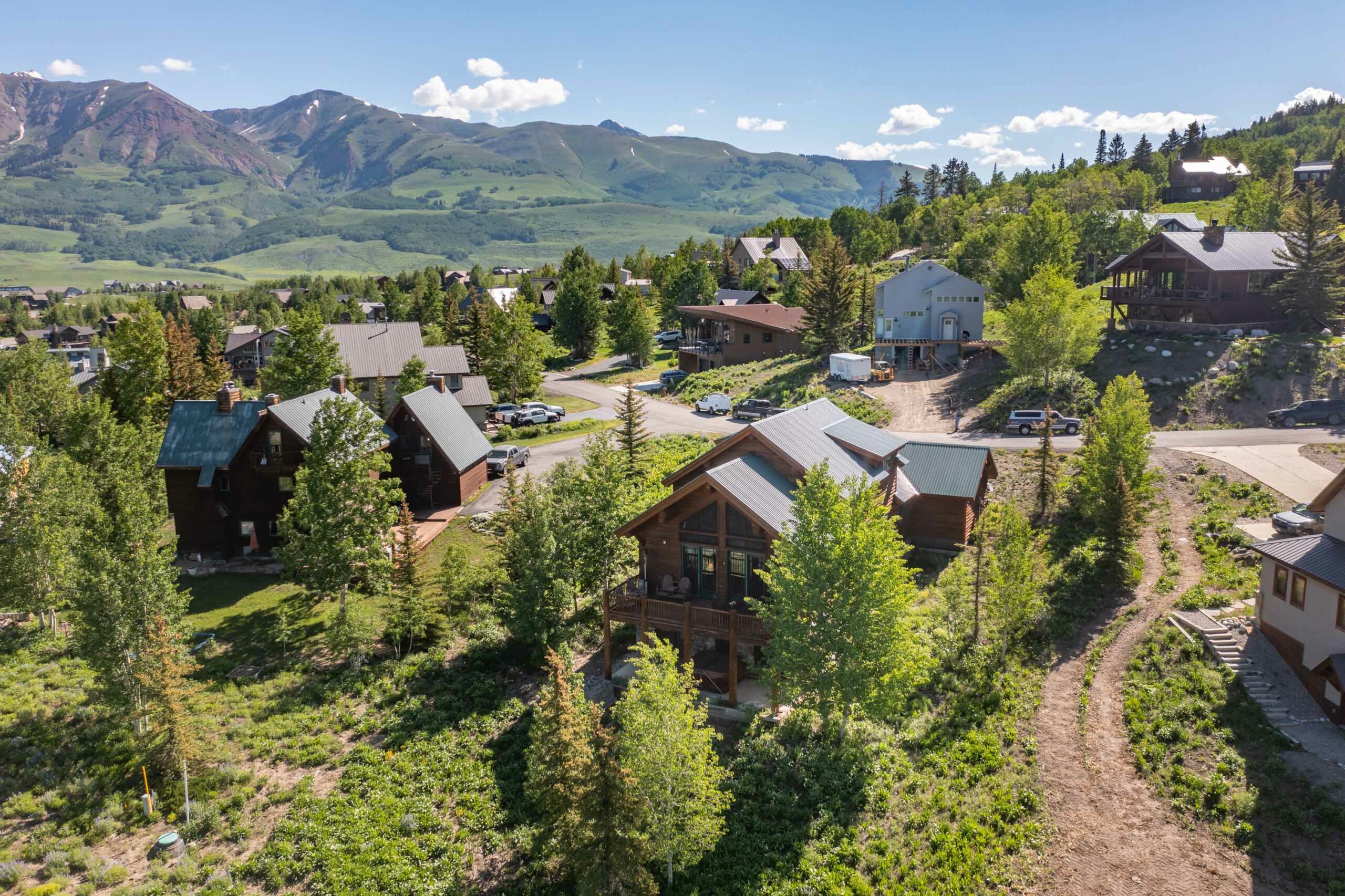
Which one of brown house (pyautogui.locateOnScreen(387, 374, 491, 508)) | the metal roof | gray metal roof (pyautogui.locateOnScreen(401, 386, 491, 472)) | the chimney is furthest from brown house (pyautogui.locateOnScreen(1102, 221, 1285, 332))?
the chimney

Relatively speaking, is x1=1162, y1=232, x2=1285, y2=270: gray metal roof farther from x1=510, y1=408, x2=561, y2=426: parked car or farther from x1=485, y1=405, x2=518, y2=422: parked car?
x1=485, y1=405, x2=518, y2=422: parked car

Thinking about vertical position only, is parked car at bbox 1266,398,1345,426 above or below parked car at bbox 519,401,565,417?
Result: above

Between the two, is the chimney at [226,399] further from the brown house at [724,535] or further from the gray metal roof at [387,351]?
the gray metal roof at [387,351]

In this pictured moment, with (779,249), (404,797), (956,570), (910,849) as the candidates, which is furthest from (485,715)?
(779,249)

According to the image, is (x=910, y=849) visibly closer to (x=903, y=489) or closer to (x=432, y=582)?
(x=903, y=489)

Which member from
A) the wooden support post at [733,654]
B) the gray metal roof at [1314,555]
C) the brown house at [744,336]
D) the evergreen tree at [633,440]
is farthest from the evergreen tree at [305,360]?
the gray metal roof at [1314,555]

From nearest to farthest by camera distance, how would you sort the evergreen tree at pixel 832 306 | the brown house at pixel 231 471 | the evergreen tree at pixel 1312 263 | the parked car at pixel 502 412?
the brown house at pixel 231 471 < the evergreen tree at pixel 1312 263 < the parked car at pixel 502 412 < the evergreen tree at pixel 832 306

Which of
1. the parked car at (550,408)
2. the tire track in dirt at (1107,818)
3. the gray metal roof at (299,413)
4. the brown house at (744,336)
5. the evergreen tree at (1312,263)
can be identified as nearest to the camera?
the tire track in dirt at (1107,818)

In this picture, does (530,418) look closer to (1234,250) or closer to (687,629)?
(687,629)
